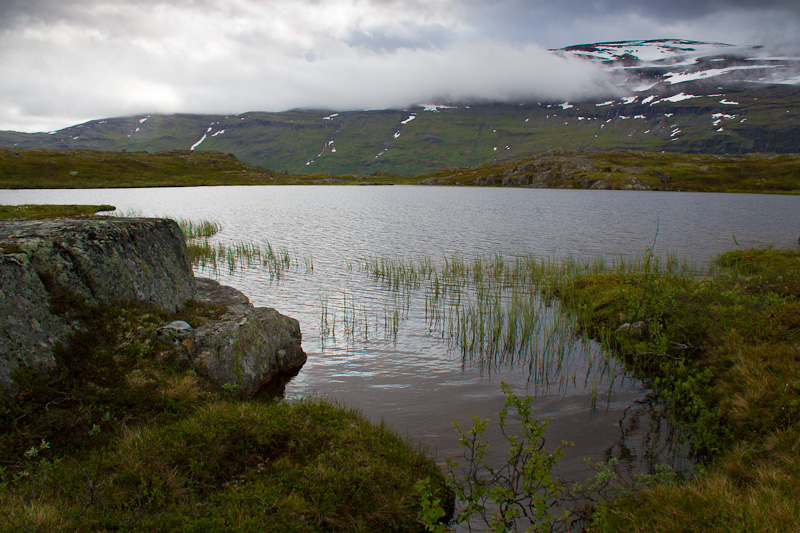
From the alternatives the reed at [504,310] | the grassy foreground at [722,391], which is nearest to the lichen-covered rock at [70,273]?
the reed at [504,310]

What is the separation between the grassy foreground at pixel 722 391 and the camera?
19.2 ft

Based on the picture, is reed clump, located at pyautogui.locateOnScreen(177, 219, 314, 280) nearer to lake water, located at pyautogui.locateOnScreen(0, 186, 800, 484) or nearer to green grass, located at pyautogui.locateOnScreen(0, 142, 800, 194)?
lake water, located at pyautogui.locateOnScreen(0, 186, 800, 484)

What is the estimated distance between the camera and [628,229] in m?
48.2

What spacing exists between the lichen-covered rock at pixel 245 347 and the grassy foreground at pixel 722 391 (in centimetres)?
813

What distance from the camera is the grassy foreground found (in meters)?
5.85

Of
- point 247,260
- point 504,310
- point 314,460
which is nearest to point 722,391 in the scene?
point 314,460

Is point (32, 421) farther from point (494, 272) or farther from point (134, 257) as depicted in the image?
point (494, 272)

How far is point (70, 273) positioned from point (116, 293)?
41.1 inches

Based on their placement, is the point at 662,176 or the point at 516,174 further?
the point at 516,174

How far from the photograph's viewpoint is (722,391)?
10.1 meters

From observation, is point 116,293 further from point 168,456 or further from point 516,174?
point 516,174

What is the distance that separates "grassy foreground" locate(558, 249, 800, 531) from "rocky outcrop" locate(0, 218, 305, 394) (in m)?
8.59

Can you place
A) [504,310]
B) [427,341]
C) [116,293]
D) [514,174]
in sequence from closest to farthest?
[116,293], [427,341], [504,310], [514,174]

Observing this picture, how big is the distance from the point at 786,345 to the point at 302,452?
36.9 feet
